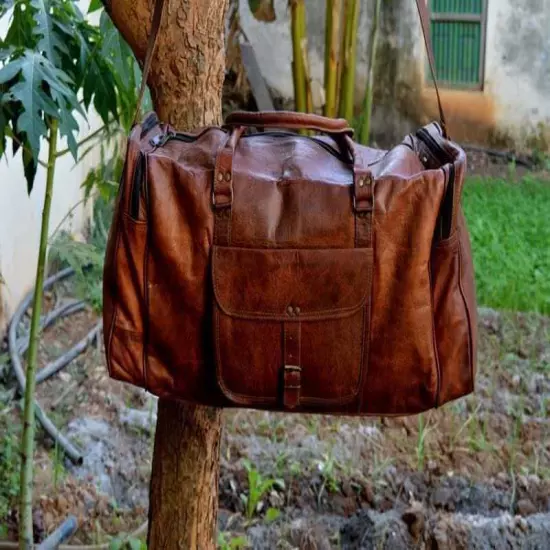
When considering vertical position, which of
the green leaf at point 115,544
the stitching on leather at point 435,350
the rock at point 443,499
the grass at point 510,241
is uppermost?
the stitching on leather at point 435,350

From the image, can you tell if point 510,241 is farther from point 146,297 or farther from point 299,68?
point 146,297

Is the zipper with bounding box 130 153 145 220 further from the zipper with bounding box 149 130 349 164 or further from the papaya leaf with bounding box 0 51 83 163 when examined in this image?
the papaya leaf with bounding box 0 51 83 163

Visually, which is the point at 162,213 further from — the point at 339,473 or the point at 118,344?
the point at 339,473

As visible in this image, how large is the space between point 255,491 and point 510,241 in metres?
2.65

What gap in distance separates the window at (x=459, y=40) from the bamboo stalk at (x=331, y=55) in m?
2.49

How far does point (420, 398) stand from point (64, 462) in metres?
1.78

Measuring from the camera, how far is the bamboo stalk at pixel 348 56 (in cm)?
498

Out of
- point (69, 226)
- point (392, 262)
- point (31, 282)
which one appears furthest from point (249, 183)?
point (69, 226)

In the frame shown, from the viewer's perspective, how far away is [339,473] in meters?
2.88

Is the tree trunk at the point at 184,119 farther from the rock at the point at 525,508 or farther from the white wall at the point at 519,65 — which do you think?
the white wall at the point at 519,65

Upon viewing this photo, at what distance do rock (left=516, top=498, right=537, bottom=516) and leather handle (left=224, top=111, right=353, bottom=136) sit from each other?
1.66 m

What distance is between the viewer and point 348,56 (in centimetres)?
516

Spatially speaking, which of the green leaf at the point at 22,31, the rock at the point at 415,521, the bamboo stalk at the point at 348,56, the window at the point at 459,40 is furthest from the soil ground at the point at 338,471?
the window at the point at 459,40

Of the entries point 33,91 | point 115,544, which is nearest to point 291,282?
point 33,91
